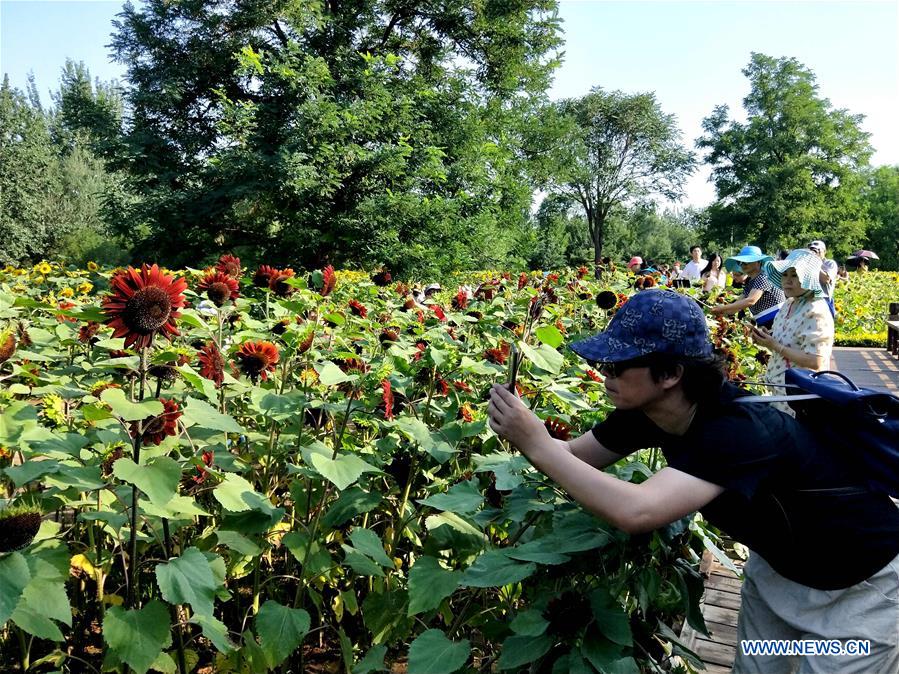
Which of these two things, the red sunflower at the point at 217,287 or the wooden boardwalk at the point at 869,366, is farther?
the wooden boardwalk at the point at 869,366

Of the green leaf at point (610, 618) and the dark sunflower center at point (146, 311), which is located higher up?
the dark sunflower center at point (146, 311)

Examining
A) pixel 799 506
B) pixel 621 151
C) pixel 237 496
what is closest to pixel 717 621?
pixel 799 506

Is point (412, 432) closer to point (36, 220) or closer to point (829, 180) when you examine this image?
point (36, 220)

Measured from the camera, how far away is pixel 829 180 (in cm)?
3969

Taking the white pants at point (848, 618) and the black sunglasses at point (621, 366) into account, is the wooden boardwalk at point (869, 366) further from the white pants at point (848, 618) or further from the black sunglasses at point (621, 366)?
the black sunglasses at point (621, 366)

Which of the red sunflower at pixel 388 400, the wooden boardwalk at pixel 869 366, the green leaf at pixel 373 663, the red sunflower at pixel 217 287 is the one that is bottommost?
the wooden boardwalk at pixel 869 366

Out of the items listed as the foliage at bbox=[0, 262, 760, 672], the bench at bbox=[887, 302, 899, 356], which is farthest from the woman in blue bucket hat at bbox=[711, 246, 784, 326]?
the bench at bbox=[887, 302, 899, 356]

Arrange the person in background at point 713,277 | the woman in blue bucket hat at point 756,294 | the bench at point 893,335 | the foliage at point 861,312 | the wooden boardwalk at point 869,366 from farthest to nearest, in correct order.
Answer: the foliage at point 861,312 < the bench at point 893,335 < the person in background at point 713,277 < the wooden boardwalk at point 869,366 < the woman in blue bucket hat at point 756,294

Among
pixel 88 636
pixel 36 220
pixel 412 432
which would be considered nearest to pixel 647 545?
pixel 412 432

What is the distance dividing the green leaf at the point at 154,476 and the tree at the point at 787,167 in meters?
40.4

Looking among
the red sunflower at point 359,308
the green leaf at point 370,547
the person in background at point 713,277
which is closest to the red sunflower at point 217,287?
the red sunflower at point 359,308

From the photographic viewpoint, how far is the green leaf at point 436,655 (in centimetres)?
129

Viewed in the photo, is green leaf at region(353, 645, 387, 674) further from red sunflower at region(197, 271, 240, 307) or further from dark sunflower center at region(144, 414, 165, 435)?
red sunflower at region(197, 271, 240, 307)

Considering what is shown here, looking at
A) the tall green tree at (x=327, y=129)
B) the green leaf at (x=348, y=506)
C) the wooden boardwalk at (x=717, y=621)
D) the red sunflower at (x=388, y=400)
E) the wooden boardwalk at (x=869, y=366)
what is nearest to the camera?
the green leaf at (x=348, y=506)
